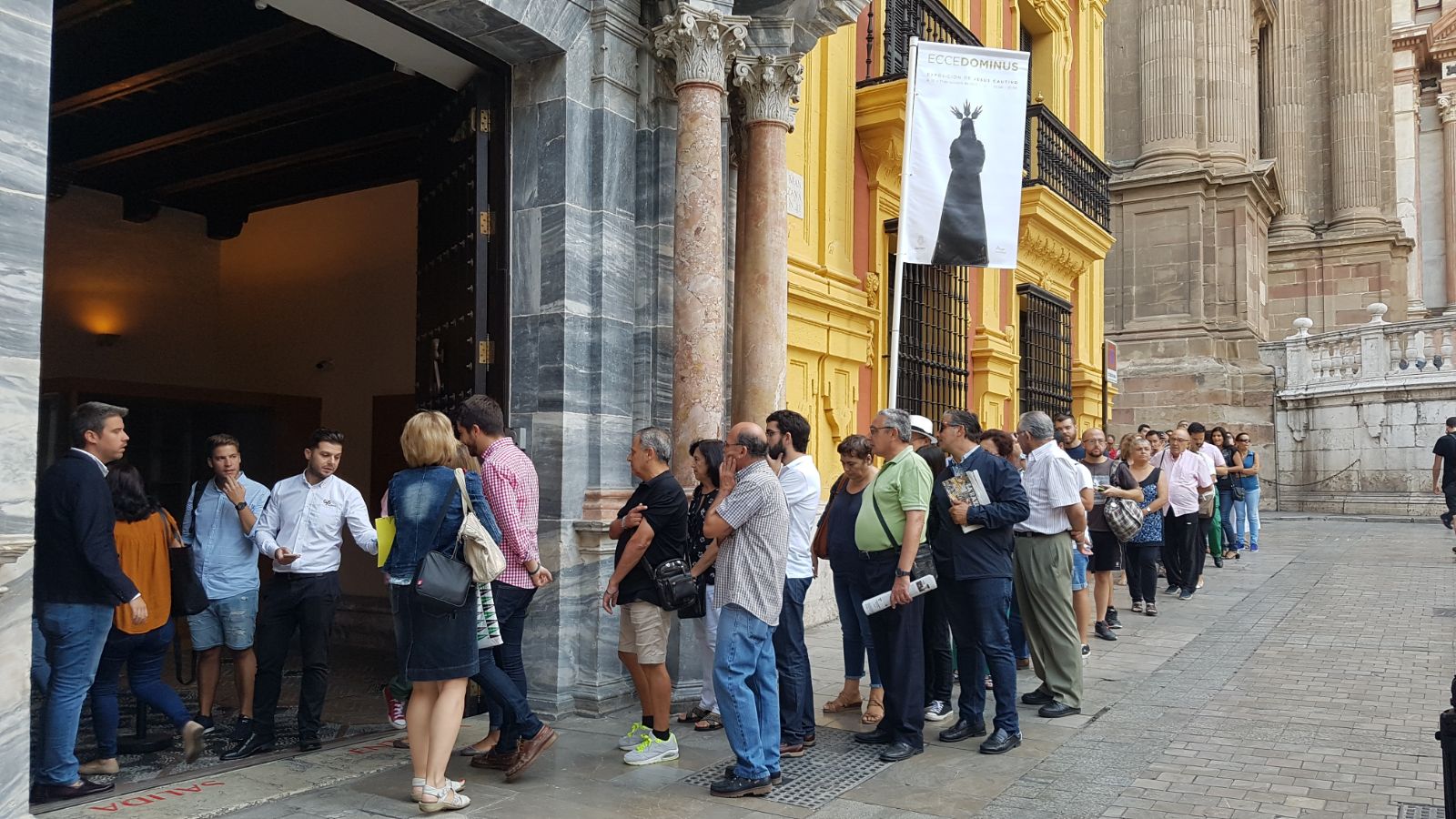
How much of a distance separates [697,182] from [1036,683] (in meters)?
4.09

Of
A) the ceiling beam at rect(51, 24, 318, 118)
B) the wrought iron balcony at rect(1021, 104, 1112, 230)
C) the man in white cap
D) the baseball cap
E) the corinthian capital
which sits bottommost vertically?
the man in white cap

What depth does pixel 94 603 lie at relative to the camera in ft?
16.5

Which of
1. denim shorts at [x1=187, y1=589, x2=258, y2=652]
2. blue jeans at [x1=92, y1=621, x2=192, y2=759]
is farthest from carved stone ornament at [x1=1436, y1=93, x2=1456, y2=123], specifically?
blue jeans at [x1=92, y1=621, x2=192, y2=759]

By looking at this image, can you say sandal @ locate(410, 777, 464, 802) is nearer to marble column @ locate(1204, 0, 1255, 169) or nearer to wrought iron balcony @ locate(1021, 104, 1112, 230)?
wrought iron balcony @ locate(1021, 104, 1112, 230)

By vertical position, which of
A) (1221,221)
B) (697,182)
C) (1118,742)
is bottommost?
(1118,742)

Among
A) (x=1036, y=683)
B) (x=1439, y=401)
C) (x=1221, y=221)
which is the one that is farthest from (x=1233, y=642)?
(x=1221, y=221)

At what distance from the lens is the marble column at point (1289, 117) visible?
34.3 meters

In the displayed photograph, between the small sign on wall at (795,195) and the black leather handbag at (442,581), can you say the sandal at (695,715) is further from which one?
the small sign on wall at (795,195)

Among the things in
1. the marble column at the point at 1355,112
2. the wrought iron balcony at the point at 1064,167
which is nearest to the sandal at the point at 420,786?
the wrought iron balcony at the point at 1064,167

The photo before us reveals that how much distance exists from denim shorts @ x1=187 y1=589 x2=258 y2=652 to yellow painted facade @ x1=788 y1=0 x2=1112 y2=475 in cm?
500

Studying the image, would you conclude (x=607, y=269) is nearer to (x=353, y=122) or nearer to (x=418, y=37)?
(x=418, y=37)

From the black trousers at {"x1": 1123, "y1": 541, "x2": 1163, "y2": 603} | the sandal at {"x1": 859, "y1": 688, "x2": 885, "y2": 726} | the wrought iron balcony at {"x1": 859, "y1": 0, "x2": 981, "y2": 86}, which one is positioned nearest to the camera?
the sandal at {"x1": 859, "y1": 688, "x2": 885, "y2": 726}

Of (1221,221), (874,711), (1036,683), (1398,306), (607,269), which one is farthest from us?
(1398,306)

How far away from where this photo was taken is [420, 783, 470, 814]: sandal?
499cm
